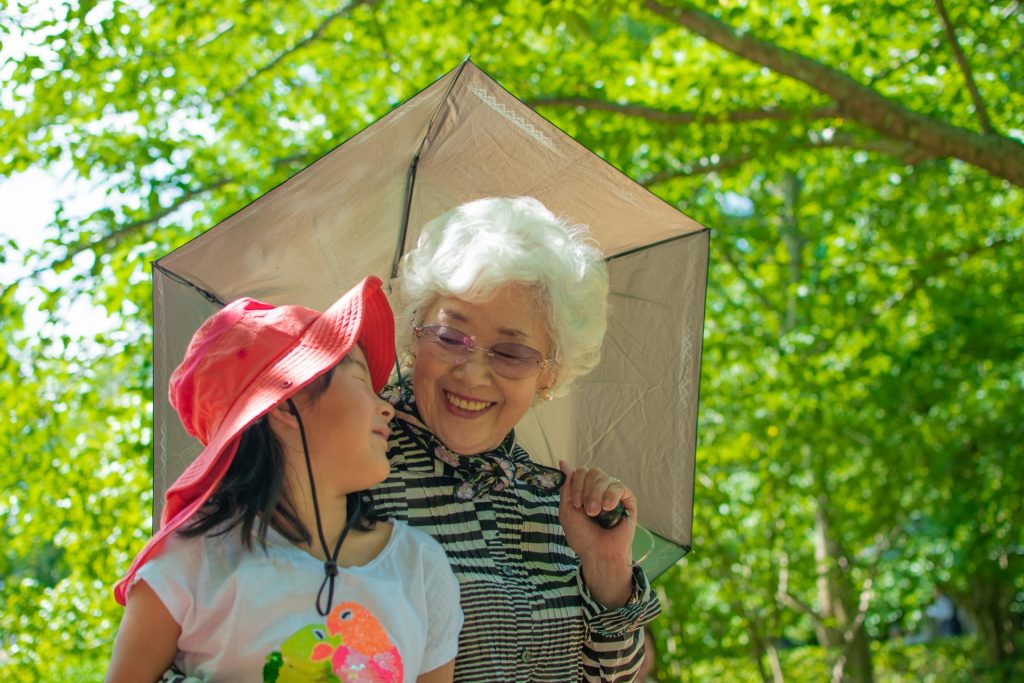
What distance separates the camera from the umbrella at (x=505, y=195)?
2.31 metres

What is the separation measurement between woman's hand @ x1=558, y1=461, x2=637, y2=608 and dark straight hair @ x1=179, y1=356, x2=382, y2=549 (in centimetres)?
71

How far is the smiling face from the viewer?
2221 millimetres

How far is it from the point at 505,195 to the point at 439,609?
3.53 ft

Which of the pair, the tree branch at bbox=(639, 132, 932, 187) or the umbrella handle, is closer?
the umbrella handle

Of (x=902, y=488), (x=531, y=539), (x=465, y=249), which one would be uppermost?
(x=902, y=488)

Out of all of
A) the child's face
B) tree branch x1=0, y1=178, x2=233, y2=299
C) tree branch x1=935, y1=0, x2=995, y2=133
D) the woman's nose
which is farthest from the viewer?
tree branch x1=0, y1=178, x2=233, y2=299

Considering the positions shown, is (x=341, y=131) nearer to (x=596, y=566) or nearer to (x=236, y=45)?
(x=236, y=45)

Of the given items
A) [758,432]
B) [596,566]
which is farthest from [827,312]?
[596,566]

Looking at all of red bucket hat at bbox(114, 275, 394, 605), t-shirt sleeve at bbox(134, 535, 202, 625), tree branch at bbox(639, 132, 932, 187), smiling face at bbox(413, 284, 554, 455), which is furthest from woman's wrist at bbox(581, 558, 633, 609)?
tree branch at bbox(639, 132, 932, 187)

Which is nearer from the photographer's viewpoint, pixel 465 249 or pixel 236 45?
pixel 465 249

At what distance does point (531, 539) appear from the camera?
2.31 meters

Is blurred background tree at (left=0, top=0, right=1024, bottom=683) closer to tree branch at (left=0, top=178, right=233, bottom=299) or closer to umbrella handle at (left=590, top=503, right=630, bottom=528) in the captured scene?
tree branch at (left=0, top=178, right=233, bottom=299)

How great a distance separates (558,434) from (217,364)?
1184 millimetres

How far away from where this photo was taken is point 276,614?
168 centimetres
